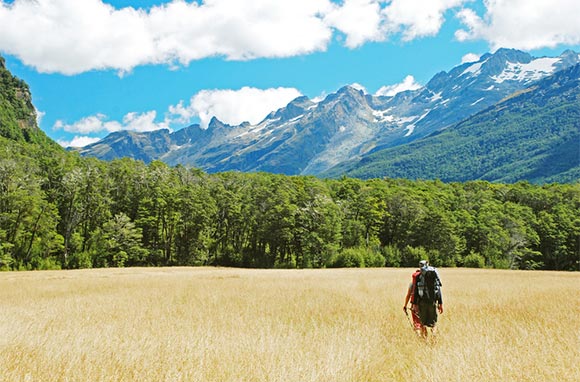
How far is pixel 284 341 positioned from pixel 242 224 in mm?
69262

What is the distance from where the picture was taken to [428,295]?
11.6 meters

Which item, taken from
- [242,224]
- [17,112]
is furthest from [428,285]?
[17,112]

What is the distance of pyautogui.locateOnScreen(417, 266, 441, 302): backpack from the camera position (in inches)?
455

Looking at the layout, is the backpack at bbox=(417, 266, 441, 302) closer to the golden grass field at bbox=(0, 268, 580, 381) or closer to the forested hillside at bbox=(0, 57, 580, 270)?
the golden grass field at bbox=(0, 268, 580, 381)

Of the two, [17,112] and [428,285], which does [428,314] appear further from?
[17,112]

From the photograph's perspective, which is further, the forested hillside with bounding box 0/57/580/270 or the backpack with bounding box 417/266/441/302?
the forested hillside with bounding box 0/57/580/270

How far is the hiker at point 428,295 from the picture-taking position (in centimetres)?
1158

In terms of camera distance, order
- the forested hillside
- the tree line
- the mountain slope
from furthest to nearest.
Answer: the mountain slope
the forested hillside
the tree line

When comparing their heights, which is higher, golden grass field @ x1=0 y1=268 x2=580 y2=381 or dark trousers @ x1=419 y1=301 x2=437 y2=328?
dark trousers @ x1=419 y1=301 x2=437 y2=328

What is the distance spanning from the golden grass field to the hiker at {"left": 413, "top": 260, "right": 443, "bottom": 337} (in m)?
0.56

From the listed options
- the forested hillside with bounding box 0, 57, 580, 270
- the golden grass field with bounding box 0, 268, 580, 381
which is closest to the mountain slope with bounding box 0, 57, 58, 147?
the forested hillside with bounding box 0, 57, 580, 270

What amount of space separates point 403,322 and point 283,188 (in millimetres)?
63122

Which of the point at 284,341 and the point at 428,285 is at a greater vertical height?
the point at 428,285

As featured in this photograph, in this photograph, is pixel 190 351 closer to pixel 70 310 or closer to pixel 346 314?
pixel 346 314
